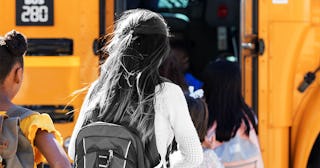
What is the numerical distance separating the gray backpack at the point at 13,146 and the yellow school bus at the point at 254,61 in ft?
5.13

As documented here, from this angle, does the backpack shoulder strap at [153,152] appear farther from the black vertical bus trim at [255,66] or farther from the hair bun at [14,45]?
the black vertical bus trim at [255,66]

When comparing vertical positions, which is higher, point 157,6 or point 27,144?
point 157,6

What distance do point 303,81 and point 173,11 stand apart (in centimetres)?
206

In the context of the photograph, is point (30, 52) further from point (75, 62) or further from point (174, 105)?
point (174, 105)

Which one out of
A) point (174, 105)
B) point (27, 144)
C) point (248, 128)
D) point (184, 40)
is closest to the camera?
point (27, 144)

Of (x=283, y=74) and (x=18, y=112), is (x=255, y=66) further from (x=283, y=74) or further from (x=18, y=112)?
(x=18, y=112)

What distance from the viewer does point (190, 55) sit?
5582 millimetres

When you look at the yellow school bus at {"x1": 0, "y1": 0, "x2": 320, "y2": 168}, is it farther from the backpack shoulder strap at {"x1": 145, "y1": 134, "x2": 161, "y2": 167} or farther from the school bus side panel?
the backpack shoulder strap at {"x1": 145, "y1": 134, "x2": 161, "y2": 167}

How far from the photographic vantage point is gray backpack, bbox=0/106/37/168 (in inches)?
76.0

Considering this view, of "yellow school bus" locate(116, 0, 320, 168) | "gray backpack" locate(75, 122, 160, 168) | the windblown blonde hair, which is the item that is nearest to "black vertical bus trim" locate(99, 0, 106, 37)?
"yellow school bus" locate(116, 0, 320, 168)

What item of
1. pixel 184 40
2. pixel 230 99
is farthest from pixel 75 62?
pixel 184 40

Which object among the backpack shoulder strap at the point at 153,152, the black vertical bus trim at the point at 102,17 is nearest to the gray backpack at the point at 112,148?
the backpack shoulder strap at the point at 153,152

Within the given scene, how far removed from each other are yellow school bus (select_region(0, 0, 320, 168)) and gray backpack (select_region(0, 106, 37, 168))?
1563 mm

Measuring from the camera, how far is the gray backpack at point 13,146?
1.93 m
